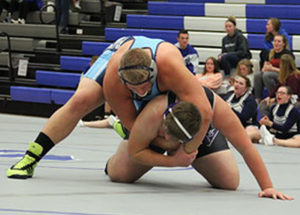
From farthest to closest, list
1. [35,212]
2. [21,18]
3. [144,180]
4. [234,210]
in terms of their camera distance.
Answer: [21,18], [144,180], [234,210], [35,212]

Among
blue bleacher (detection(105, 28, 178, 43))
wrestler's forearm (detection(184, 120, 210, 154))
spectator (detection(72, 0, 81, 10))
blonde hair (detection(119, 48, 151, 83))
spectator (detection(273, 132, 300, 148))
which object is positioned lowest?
spectator (detection(273, 132, 300, 148))

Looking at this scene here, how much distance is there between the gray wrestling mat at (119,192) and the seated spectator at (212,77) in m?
2.75

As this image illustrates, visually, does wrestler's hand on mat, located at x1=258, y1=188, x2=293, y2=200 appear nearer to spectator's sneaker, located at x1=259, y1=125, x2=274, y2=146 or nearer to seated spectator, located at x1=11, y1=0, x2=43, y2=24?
spectator's sneaker, located at x1=259, y1=125, x2=274, y2=146

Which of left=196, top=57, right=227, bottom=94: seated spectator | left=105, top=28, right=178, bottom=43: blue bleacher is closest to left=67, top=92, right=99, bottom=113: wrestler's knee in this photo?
left=196, top=57, right=227, bottom=94: seated spectator

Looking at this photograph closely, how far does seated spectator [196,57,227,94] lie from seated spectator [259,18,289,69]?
0.58 meters

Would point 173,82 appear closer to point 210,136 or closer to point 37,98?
point 210,136

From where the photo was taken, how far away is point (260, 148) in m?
6.86

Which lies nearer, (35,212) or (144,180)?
(35,212)

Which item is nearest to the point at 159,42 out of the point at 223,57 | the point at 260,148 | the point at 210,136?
→ the point at 210,136

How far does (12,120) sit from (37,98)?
4.60 feet

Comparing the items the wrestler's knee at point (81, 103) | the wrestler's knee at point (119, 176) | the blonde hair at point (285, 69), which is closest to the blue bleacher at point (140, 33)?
the blonde hair at point (285, 69)

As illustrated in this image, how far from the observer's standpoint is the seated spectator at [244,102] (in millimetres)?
7582

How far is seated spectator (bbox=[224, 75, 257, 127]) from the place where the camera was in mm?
7582

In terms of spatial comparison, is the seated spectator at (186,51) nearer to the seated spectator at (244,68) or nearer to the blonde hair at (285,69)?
the seated spectator at (244,68)
